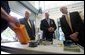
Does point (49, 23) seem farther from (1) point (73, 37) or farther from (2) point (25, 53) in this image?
(2) point (25, 53)

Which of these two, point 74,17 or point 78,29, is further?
point 74,17

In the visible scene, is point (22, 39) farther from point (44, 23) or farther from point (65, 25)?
point (44, 23)

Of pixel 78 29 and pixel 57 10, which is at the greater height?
pixel 57 10

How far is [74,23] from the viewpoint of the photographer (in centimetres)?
124

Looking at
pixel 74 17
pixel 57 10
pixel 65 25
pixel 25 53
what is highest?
pixel 57 10

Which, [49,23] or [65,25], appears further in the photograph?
[49,23]

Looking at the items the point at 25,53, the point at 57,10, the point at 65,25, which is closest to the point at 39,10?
the point at 57,10

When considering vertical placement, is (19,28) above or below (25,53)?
above

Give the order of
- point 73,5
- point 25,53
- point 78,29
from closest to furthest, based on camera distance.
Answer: point 25,53 < point 78,29 < point 73,5

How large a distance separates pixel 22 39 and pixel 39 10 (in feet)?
8.07

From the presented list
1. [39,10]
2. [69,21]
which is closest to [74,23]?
[69,21]

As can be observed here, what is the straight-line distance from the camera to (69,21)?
1.32 m

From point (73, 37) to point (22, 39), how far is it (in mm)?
502

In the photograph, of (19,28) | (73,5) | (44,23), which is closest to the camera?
(19,28)
